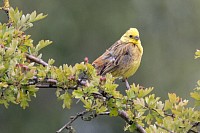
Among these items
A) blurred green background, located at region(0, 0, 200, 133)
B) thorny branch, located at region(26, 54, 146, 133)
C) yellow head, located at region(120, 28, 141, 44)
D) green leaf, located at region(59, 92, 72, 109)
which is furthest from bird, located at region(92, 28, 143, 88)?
blurred green background, located at region(0, 0, 200, 133)

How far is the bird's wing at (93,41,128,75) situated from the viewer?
19.8ft

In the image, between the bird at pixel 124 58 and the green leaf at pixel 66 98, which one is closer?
the green leaf at pixel 66 98

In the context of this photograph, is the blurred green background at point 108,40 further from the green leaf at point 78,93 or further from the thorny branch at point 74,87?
the green leaf at point 78,93

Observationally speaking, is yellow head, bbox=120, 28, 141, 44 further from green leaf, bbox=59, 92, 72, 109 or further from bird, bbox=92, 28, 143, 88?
green leaf, bbox=59, 92, 72, 109

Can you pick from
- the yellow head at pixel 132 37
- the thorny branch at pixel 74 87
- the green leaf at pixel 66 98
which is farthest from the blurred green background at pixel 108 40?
the green leaf at pixel 66 98

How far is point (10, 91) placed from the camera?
3.97m

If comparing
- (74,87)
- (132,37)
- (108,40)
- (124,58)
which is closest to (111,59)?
(124,58)

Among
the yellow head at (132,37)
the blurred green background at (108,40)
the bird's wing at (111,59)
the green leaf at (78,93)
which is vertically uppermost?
the blurred green background at (108,40)

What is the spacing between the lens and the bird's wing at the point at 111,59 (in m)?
6.04

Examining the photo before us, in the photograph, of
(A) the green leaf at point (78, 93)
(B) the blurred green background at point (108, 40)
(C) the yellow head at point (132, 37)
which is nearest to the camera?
(A) the green leaf at point (78, 93)

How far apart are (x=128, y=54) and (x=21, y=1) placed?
32.8 ft

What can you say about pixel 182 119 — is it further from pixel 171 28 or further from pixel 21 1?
pixel 171 28

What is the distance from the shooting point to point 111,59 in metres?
6.38

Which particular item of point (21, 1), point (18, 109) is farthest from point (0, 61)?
point (18, 109)
